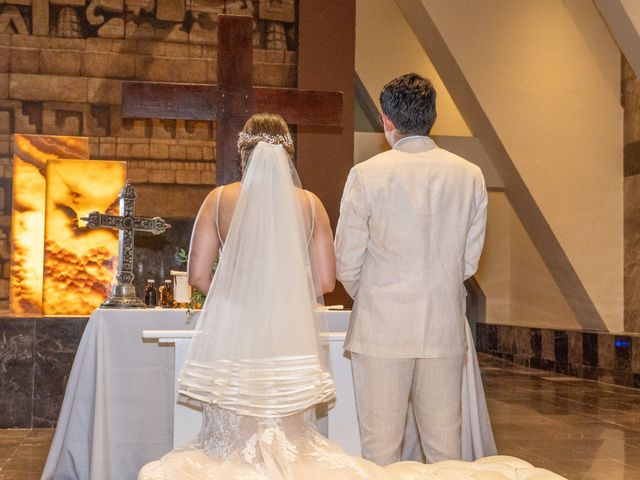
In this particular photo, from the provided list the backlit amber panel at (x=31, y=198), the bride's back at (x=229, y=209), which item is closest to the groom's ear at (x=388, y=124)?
the bride's back at (x=229, y=209)

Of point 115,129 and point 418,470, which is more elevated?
point 115,129

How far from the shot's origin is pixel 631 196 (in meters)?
9.20

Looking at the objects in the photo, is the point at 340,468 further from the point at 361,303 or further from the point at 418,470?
the point at 361,303

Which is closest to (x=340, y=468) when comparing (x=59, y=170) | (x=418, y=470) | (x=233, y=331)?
(x=418, y=470)

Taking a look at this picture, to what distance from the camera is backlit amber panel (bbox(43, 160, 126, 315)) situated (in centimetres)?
610

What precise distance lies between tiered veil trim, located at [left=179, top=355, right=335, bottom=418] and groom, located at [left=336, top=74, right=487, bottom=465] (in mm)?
229

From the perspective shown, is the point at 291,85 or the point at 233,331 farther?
the point at 291,85

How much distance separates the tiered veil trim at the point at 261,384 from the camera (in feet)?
7.62

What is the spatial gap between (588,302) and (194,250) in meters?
6.92

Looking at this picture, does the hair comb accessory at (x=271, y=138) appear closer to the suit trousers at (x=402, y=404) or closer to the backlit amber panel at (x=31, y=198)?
the suit trousers at (x=402, y=404)

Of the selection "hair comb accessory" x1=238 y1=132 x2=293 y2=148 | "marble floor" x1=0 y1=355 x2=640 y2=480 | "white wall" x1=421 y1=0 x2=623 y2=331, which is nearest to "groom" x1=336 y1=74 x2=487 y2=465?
"hair comb accessory" x1=238 y1=132 x2=293 y2=148

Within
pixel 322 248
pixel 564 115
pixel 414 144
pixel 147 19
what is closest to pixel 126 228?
pixel 322 248

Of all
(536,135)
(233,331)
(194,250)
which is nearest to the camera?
(233,331)

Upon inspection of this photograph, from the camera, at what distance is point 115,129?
20.9 feet
